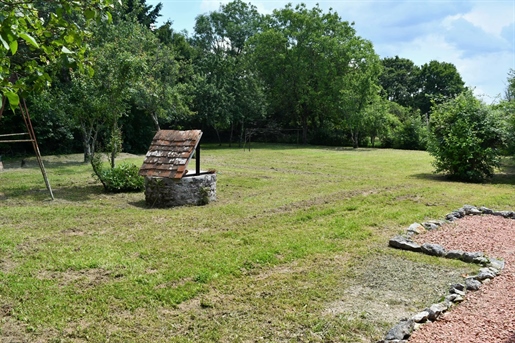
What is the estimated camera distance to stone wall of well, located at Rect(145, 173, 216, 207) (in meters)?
9.52

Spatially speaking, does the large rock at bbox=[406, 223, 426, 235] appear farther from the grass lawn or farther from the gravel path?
the grass lawn

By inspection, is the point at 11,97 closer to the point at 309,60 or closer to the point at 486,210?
the point at 486,210

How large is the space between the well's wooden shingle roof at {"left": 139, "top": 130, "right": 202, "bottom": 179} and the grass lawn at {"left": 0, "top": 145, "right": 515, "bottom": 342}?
89cm

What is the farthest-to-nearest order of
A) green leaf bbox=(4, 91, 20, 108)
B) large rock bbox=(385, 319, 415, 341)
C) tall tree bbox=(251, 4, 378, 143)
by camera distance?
tall tree bbox=(251, 4, 378, 143) < large rock bbox=(385, 319, 415, 341) < green leaf bbox=(4, 91, 20, 108)

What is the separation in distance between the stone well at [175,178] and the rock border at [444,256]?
15.4 feet

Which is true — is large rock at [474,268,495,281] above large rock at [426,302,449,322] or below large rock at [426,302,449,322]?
above

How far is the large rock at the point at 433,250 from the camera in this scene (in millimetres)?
6059

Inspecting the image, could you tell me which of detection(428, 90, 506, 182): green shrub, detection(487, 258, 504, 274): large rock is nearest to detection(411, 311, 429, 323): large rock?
detection(487, 258, 504, 274): large rock

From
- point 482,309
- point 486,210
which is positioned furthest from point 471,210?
point 482,309

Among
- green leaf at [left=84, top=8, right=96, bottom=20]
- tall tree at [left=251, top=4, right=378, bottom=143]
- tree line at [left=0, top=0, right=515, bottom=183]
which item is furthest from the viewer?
tall tree at [left=251, top=4, right=378, bottom=143]

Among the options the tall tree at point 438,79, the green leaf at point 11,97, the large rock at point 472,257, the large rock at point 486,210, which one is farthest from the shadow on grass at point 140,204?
the tall tree at point 438,79

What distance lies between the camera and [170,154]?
10008mm

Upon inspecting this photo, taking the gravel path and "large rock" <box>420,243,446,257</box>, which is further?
"large rock" <box>420,243,446,257</box>

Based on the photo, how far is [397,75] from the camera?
185 feet
